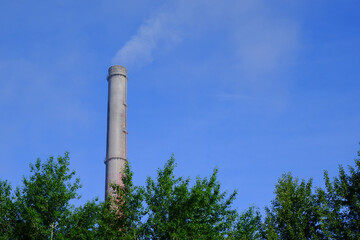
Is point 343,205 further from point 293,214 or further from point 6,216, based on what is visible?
point 6,216

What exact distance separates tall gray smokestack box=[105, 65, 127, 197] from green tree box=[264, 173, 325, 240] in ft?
61.7

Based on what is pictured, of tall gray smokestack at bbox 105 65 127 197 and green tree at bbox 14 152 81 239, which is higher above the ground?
tall gray smokestack at bbox 105 65 127 197

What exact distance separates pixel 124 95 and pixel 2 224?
26.6 meters

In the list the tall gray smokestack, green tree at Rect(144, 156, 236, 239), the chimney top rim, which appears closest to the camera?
green tree at Rect(144, 156, 236, 239)

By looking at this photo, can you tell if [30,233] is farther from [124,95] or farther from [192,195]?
[124,95]

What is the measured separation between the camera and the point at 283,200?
4119 cm

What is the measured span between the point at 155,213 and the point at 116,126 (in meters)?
23.7

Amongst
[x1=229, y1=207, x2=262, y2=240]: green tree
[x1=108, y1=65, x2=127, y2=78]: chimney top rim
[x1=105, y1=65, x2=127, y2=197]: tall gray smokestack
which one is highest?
[x1=108, y1=65, x2=127, y2=78]: chimney top rim

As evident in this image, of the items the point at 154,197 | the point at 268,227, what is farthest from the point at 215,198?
the point at 268,227

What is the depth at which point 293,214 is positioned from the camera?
133 ft

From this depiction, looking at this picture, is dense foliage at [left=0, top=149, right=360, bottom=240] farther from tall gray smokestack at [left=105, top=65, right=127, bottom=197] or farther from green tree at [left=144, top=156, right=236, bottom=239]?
tall gray smokestack at [left=105, top=65, right=127, bottom=197]

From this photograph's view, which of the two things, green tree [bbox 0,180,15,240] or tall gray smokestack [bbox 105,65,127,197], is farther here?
tall gray smokestack [bbox 105,65,127,197]

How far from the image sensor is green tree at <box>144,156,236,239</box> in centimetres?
3319

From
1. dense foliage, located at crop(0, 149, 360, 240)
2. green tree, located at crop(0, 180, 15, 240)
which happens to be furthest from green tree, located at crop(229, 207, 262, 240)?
green tree, located at crop(0, 180, 15, 240)
